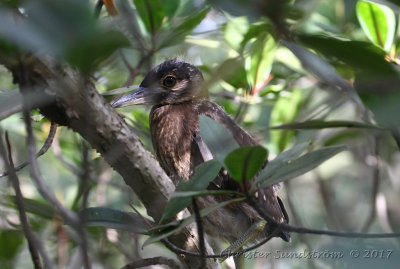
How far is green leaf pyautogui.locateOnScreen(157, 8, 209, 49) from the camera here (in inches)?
88.5

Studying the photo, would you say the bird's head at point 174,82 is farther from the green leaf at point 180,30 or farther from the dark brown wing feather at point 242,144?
the green leaf at point 180,30

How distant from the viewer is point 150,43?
2.54 meters

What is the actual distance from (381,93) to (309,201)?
3.74m

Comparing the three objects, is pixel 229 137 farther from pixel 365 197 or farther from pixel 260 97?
pixel 365 197

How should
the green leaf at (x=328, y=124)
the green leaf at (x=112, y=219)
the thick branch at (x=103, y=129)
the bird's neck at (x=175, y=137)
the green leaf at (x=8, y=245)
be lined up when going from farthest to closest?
the bird's neck at (x=175, y=137), the green leaf at (x=8, y=245), the green leaf at (x=112, y=219), the thick branch at (x=103, y=129), the green leaf at (x=328, y=124)

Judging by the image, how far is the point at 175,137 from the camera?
122 inches

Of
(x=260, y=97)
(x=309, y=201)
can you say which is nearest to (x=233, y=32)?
(x=260, y=97)

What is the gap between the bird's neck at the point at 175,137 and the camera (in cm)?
301

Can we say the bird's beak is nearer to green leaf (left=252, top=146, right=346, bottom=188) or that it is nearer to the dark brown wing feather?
the dark brown wing feather

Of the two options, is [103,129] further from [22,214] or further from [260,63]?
[260,63]

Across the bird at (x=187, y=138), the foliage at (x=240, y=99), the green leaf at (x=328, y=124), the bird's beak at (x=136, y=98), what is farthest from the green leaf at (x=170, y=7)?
the green leaf at (x=328, y=124)

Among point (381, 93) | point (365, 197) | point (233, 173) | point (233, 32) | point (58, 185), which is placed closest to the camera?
point (381, 93)

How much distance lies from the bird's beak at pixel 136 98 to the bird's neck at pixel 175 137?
0.28 ft

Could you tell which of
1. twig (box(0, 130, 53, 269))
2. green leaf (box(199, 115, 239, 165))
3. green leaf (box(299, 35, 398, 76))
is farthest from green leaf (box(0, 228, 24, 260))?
green leaf (box(299, 35, 398, 76))
